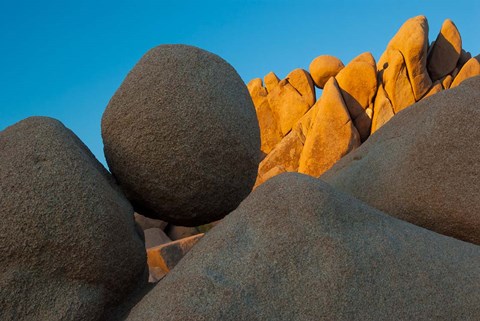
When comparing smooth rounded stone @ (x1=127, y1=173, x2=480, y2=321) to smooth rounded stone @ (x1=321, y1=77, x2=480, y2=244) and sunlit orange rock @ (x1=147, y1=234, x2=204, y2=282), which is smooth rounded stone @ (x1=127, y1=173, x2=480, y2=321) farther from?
sunlit orange rock @ (x1=147, y1=234, x2=204, y2=282)

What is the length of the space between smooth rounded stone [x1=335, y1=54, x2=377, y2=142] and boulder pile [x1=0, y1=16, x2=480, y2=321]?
14.5 meters

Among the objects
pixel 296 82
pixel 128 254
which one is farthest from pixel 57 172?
pixel 296 82

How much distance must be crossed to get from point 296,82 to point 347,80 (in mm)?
3362

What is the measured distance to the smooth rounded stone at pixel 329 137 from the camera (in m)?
18.0

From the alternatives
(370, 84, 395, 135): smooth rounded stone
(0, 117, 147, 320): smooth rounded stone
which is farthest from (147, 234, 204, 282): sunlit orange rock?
(370, 84, 395, 135): smooth rounded stone

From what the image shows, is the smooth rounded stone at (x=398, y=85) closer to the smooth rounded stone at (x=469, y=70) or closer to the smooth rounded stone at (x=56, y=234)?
the smooth rounded stone at (x=469, y=70)

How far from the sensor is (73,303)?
3.27 meters

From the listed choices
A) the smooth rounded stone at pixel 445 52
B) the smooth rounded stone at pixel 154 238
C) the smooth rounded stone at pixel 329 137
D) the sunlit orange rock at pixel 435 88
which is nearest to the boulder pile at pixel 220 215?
the smooth rounded stone at pixel 154 238

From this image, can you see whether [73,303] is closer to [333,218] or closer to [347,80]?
[333,218]

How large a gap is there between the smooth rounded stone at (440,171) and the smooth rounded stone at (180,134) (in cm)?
142

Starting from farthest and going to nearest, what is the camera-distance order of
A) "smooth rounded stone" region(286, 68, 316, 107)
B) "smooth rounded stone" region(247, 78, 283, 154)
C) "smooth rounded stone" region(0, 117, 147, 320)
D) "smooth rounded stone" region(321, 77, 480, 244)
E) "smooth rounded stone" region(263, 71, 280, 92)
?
1. "smooth rounded stone" region(263, 71, 280, 92)
2. "smooth rounded stone" region(247, 78, 283, 154)
3. "smooth rounded stone" region(286, 68, 316, 107)
4. "smooth rounded stone" region(321, 77, 480, 244)
5. "smooth rounded stone" region(0, 117, 147, 320)

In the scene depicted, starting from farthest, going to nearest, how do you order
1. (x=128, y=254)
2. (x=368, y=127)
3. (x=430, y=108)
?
(x=368, y=127) → (x=430, y=108) → (x=128, y=254)

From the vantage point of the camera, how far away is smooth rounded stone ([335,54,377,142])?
19.2m

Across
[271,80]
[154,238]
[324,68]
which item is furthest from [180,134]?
[271,80]
